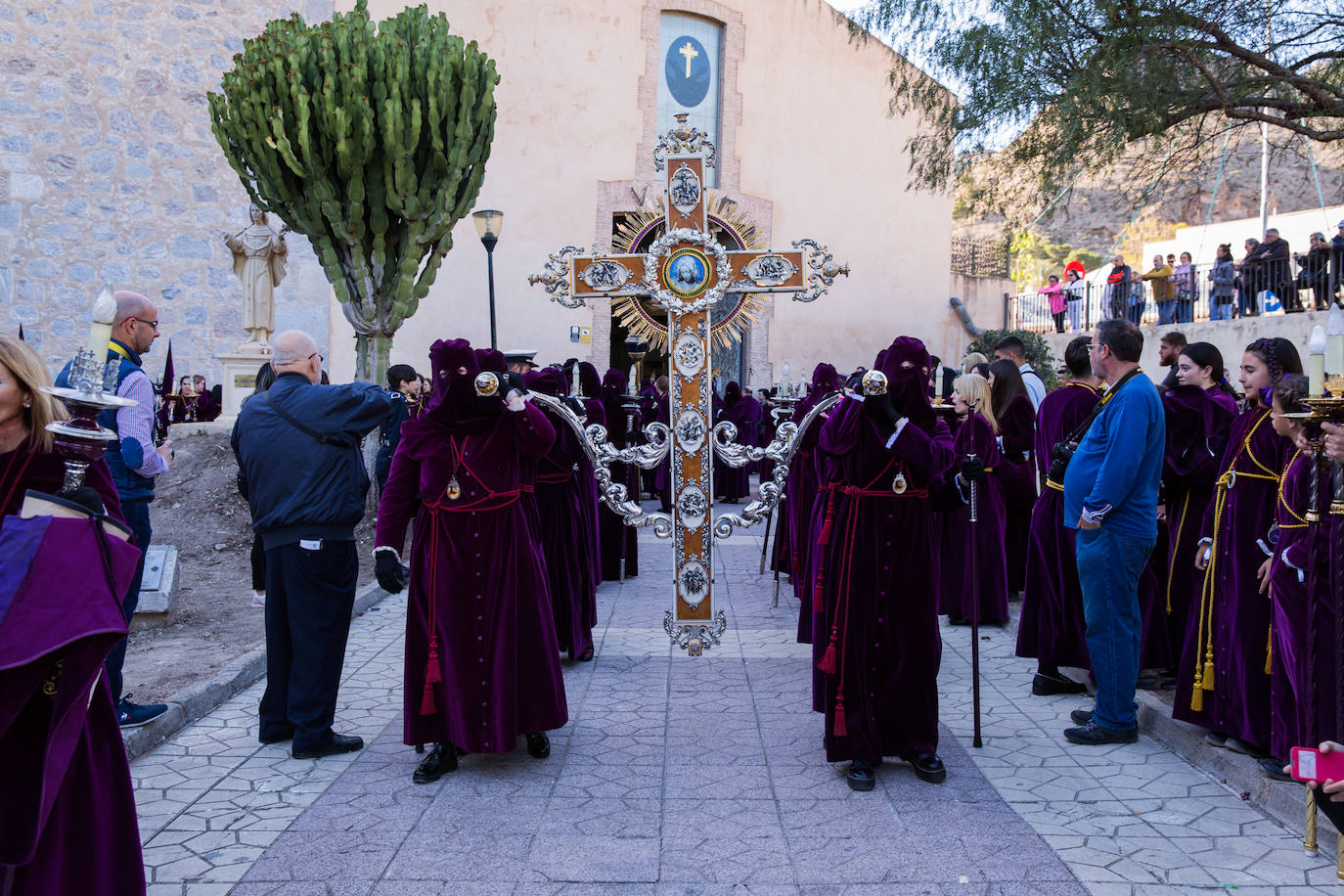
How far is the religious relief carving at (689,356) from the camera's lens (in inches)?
218

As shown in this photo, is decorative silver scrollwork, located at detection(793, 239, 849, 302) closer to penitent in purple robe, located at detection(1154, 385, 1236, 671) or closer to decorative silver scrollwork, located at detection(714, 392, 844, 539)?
decorative silver scrollwork, located at detection(714, 392, 844, 539)

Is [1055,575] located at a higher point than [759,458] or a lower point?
lower

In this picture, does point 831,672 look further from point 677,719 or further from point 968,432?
point 968,432

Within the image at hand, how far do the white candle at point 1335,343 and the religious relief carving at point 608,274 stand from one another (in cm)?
343

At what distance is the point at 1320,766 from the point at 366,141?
10917 mm

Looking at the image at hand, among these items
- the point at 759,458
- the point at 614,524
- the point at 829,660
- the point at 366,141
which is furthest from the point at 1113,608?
the point at 366,141

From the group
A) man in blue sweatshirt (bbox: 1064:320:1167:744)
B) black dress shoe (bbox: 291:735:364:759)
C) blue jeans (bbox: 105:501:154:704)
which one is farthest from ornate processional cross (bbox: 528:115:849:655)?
blue jeans (bbox: 105:501:154:704)

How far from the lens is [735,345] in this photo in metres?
21.3

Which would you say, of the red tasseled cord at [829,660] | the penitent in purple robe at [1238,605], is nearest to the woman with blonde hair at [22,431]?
the red tasseled cord at [829,660]

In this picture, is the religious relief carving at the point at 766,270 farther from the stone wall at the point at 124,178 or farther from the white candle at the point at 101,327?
the stone wall at the point at 124,178

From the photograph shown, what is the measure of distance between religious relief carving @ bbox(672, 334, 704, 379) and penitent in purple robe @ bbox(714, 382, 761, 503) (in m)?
10.0

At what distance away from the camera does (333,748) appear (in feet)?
16.3

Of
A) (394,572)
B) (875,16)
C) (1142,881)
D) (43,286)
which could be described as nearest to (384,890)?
(394,572)

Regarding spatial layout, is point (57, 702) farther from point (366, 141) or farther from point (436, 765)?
point (366, 141)
